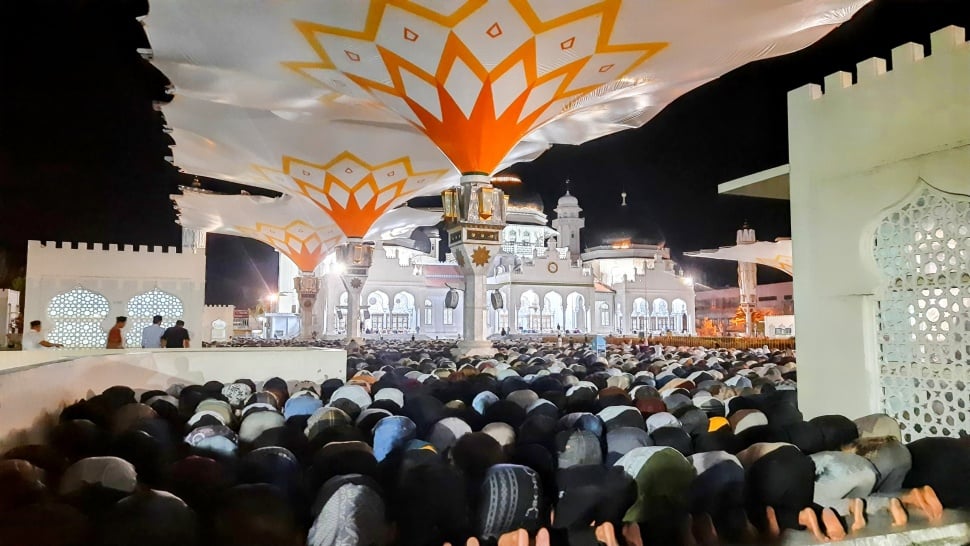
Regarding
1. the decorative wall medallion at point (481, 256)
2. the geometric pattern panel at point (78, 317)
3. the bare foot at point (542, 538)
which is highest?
the decorative wall medallion at point (481, 256)

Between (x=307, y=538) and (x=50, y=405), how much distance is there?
2124mm

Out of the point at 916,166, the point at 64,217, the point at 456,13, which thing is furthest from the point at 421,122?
the point at 64,217

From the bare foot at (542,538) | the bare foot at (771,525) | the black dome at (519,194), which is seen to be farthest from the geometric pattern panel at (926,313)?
the black dome at (519,194)

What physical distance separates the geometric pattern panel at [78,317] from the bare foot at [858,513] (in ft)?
49.2

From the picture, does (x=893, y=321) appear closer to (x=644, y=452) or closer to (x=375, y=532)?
(x=644, y=452)

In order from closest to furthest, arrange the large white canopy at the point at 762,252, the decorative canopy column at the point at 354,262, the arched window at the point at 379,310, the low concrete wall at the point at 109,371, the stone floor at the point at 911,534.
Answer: the stone floor at the point at 911,534, the low concrete wall at the point at 109,371, the decorative canopy column at the point at 354,262, the large white canopy at the point at 762,252, the arched window at the point at 379,310

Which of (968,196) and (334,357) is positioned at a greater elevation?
(968,196)

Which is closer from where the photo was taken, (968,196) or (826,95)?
(968,196)

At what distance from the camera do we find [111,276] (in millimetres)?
14117

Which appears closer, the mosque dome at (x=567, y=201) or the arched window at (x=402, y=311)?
the arched window at (x=402, y=311)

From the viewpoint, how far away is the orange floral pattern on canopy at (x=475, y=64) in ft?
25.3

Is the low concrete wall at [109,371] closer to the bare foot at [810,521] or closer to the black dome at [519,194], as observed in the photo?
the bare foot at [810,521]

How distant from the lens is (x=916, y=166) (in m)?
3.24

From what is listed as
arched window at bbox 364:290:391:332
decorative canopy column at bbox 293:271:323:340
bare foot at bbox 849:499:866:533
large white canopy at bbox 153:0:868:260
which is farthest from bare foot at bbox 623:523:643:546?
arched window at bbox 364:290:391:332
